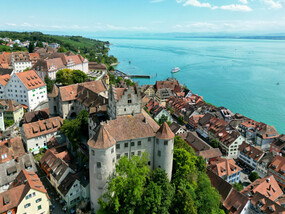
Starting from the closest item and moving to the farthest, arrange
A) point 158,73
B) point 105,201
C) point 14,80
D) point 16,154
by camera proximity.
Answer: point 105,201 → point 16,154 → point 14,80 → point 158,73

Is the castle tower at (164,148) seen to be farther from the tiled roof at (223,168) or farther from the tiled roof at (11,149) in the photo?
the tiled roof at (11,149)

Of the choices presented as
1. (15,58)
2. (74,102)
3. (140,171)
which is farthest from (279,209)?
(15,58)

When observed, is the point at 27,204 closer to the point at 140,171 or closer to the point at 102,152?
the point at 102,152

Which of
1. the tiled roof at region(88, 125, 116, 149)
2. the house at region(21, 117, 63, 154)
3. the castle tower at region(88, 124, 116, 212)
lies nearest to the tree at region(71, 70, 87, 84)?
the house at region(21, 117, 63, 154)

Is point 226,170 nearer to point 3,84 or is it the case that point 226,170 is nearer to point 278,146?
point 278,146

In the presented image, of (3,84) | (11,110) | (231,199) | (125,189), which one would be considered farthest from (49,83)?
(231,199)
